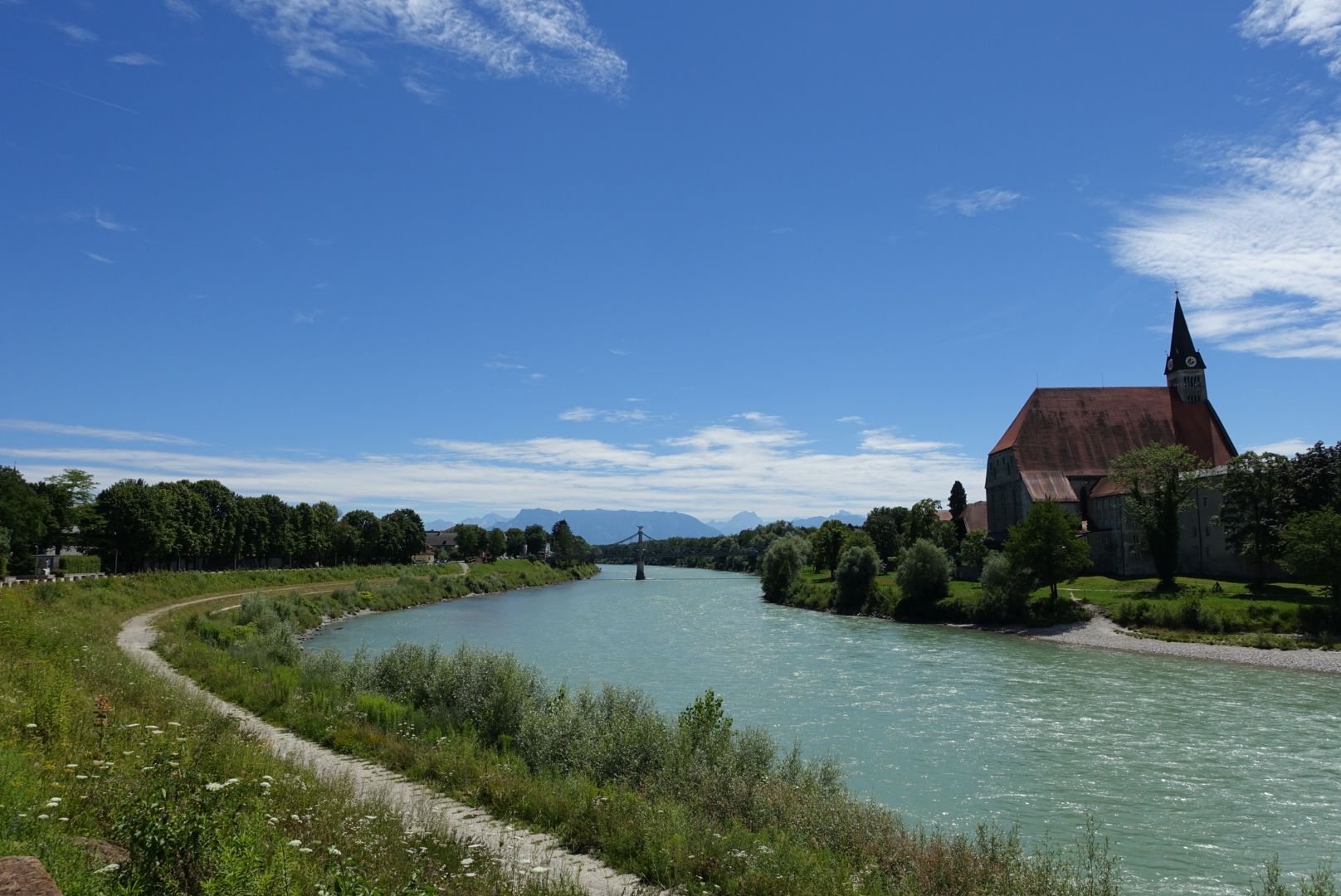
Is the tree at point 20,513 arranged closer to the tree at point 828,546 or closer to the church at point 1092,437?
the tree at point 828,546

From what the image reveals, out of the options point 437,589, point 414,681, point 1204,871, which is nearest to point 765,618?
point 437,589

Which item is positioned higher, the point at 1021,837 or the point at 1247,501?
the point at 1247,501

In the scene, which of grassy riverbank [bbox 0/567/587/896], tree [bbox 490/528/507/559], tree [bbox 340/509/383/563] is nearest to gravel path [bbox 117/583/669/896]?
grassy riverbank [bbox 0/567/587/896]

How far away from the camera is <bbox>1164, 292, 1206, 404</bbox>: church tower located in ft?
261

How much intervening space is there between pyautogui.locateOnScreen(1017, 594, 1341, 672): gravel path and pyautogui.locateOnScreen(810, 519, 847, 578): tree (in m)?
34.0

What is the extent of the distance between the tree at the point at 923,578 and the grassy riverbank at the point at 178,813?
1895 inches

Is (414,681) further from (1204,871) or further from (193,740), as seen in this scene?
(1204,871)

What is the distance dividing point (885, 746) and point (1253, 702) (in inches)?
589

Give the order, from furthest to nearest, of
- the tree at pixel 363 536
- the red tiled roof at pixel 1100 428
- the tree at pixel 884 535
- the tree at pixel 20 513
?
the tree at pixel 363 536 < the tree at pixel 884 535 < the red tiled roof at pixel 1100 428 < the tree at pixel 20 513

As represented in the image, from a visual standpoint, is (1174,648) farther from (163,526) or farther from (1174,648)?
(163,526)

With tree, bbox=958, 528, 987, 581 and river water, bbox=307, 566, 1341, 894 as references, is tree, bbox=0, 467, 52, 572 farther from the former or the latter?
tree, bbox=958, 528, 987, 581

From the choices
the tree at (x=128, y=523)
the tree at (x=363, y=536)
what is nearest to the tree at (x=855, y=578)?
the tree at (x=128, y=523)

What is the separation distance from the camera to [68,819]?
6234mm

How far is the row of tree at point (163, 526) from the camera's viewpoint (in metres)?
62.4
